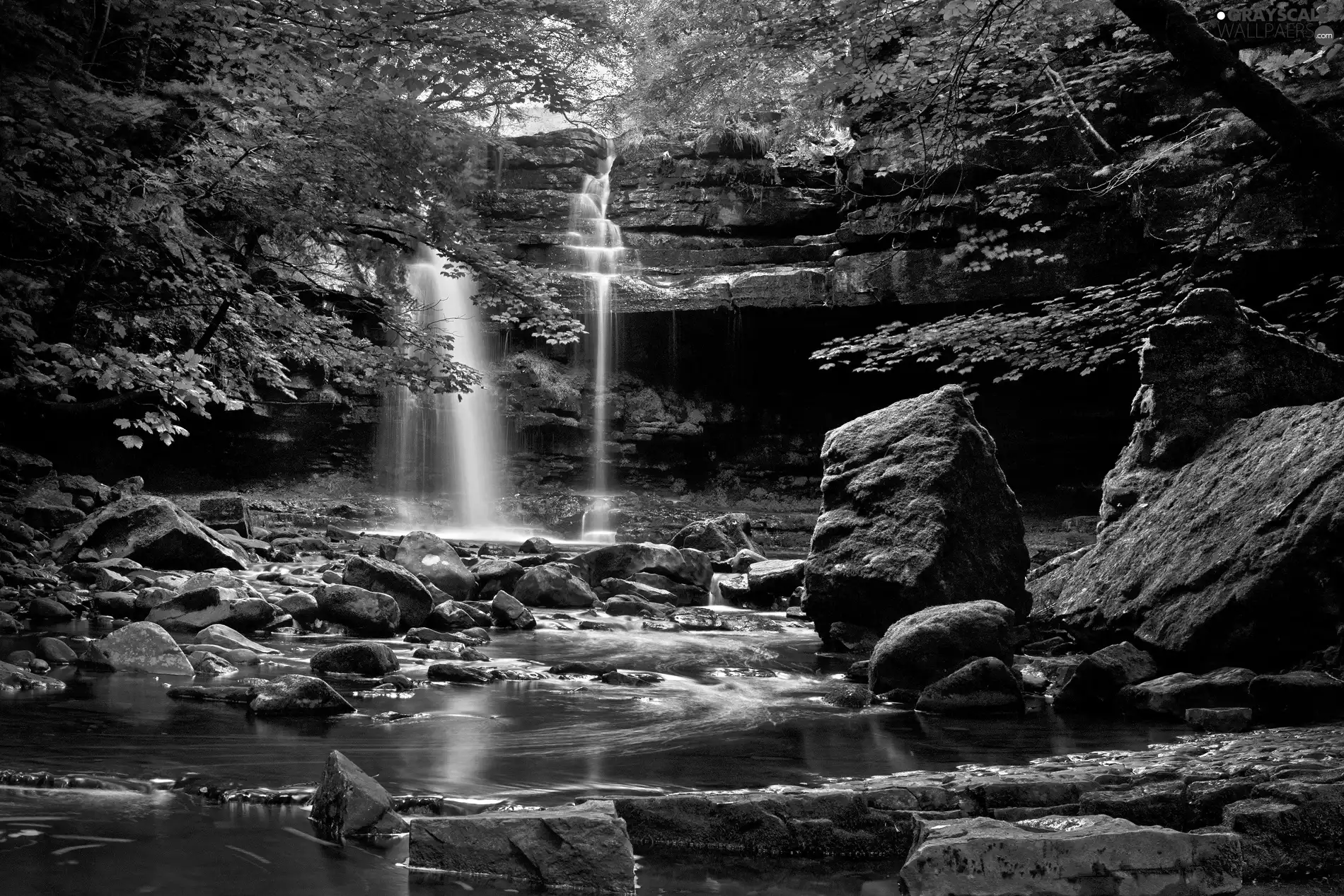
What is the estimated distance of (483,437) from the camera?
2114cm

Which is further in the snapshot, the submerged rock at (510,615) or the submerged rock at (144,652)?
the submerged rock at (510,615)

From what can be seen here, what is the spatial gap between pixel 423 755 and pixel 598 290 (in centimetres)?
1677

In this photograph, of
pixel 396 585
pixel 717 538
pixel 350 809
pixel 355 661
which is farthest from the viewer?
pixel 717 538

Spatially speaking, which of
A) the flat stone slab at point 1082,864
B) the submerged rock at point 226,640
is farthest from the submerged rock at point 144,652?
the flat stone slab at point 1082,864

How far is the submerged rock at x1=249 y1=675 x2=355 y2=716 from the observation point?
15.0 ft

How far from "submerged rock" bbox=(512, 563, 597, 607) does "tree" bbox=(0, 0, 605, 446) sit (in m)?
2.18

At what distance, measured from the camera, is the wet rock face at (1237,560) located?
484 cm

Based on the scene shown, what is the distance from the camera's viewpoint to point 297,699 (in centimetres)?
462

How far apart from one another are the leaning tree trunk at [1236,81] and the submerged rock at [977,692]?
9.65ft

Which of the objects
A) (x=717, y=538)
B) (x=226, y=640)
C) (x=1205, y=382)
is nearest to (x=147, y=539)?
(x=226, y=640)

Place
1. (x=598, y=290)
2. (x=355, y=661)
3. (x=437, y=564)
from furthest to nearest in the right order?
(x=598, y=290)
(x=437, y=564)
(x=355, y=661)

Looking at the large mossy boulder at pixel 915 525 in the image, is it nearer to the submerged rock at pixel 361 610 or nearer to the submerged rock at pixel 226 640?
the submerged rock at pixel 361 610

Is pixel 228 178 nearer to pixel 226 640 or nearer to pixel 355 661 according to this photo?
pixel 226 640

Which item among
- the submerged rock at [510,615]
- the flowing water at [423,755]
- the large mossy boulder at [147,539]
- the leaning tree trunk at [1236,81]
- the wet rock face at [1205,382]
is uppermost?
the leaning tree trunk at [1236,81]
